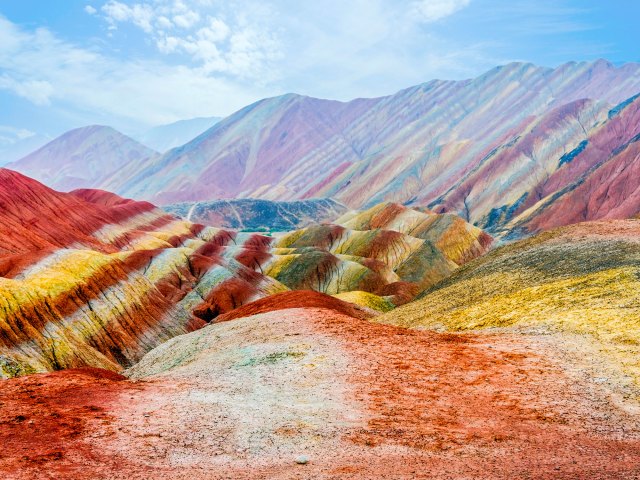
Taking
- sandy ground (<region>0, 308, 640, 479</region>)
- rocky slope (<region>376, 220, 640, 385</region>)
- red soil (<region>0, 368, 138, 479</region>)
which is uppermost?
rocky slope (<region>376, 220, 640, 385</region>)

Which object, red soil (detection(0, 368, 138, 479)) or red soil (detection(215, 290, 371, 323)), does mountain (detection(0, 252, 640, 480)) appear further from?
red soil (detection(215, 290, 371, 323))

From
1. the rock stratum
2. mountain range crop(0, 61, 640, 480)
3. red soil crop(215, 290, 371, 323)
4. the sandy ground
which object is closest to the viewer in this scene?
the sandy ground

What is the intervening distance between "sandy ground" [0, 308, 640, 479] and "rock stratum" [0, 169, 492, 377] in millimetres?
19824

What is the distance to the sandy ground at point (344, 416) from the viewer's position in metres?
13.5

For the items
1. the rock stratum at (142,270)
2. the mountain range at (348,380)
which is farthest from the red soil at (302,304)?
the rock stratum at (142,270)

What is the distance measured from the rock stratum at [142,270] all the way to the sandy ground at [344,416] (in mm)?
19824

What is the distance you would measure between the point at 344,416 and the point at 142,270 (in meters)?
86.1

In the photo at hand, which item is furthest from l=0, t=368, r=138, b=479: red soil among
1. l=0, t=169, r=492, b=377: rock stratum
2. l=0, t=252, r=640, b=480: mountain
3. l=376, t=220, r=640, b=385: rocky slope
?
l=376, t=220, r=640, b=385: rocky slope

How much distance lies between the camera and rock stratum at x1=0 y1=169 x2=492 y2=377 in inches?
1799

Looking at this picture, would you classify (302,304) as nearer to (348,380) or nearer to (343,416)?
(348,380)

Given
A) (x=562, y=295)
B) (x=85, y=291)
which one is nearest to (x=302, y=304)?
(x=562, y=295)

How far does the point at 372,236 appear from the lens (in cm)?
15188

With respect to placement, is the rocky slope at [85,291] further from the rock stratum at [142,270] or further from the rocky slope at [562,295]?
the rocky slope at [562,295]

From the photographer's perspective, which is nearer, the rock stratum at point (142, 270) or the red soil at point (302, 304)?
the rock stratum at point (142, 270)
